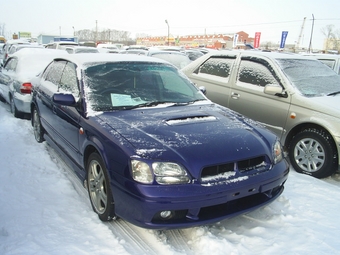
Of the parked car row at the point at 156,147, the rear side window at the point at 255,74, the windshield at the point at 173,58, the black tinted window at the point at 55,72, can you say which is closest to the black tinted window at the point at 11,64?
the black tinted window at the point at 55,72

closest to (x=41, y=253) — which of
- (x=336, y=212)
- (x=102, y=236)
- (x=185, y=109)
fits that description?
(x=102, y=236)

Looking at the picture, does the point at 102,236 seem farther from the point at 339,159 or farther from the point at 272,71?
the point at 272,71

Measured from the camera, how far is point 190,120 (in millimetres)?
3070

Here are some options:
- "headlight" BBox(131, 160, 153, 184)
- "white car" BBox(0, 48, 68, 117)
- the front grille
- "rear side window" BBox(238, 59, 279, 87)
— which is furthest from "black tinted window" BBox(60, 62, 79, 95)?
"rear side window" BBox(238, 59, 279, 87)

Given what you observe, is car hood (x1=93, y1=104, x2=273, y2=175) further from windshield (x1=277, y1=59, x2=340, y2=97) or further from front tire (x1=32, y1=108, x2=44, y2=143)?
front tire (x1=32, y1=108, x2=44, y2=143)

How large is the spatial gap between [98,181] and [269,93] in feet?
9.58

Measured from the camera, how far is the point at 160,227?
2.36 meters

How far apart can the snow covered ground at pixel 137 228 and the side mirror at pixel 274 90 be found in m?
1.38

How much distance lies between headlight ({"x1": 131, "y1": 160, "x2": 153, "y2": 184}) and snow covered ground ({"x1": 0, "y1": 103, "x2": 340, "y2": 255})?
62 centimetres

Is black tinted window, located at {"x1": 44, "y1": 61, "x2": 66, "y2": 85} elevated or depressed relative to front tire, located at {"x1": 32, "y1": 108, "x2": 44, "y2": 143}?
elevated

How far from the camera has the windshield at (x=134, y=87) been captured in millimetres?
3336

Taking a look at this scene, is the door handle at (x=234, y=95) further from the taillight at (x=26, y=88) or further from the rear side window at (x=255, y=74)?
the taillight at (x=26, y=88)

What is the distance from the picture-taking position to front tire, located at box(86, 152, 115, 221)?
2699 mm

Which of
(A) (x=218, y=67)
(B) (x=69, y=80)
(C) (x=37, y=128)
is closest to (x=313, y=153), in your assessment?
(A) (x=218, y=67)
